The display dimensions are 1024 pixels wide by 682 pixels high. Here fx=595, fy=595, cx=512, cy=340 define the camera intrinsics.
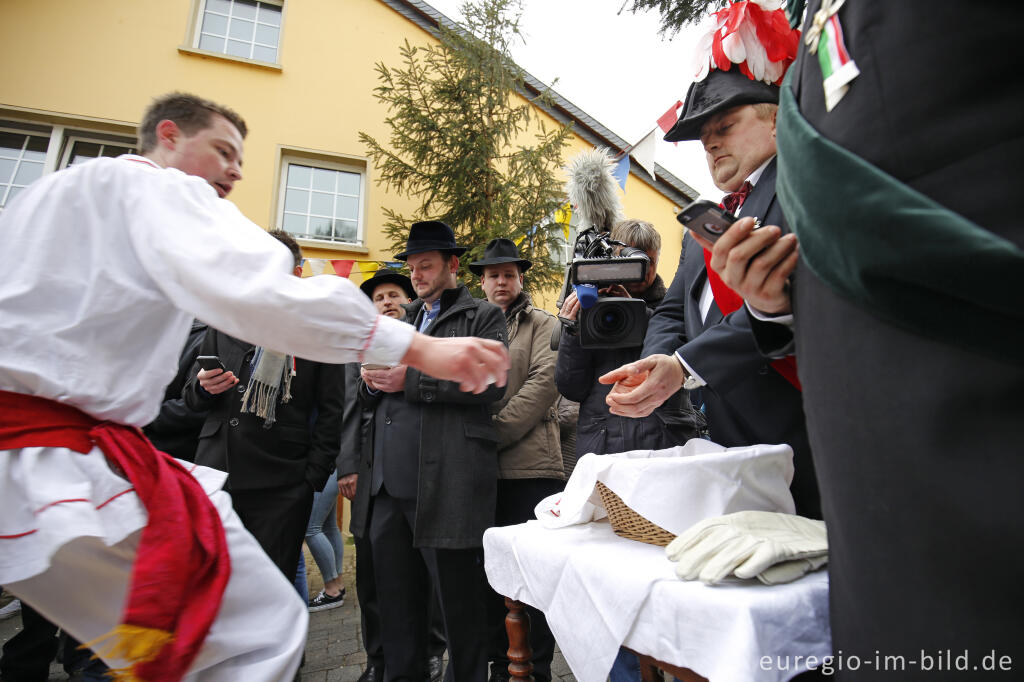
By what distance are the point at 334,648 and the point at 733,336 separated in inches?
128

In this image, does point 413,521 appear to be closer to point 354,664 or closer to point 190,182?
point 354,664

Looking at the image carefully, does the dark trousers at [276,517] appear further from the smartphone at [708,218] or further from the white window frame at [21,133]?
the white window frame at [21,133]

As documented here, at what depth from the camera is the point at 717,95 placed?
5.33 feet

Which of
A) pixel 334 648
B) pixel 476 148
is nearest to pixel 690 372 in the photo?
pixel 334 648

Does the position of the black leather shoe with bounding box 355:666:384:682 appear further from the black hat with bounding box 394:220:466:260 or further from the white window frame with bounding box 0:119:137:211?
the white window frame with bounding box 0:119:137:211

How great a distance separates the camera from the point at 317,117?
8406 millimetres

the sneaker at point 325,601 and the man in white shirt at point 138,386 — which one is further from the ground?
the man in white shirt at point 138,386

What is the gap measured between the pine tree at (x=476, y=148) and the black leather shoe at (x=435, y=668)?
425 centimetres

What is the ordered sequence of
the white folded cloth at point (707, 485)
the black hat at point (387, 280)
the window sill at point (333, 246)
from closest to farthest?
the white folded cloth at point (707, 485) → the black hat at point (387, 280) → the window sill at point (333, 246)

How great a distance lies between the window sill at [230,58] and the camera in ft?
26.2

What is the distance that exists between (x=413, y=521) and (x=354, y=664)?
1191 mm

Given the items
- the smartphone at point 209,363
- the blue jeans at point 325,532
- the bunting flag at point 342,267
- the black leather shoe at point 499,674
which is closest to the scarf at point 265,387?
the smartphone at point 209,363

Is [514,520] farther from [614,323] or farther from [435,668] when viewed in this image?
[614,323]

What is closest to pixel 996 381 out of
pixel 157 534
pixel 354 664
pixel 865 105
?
pixel 865 105
